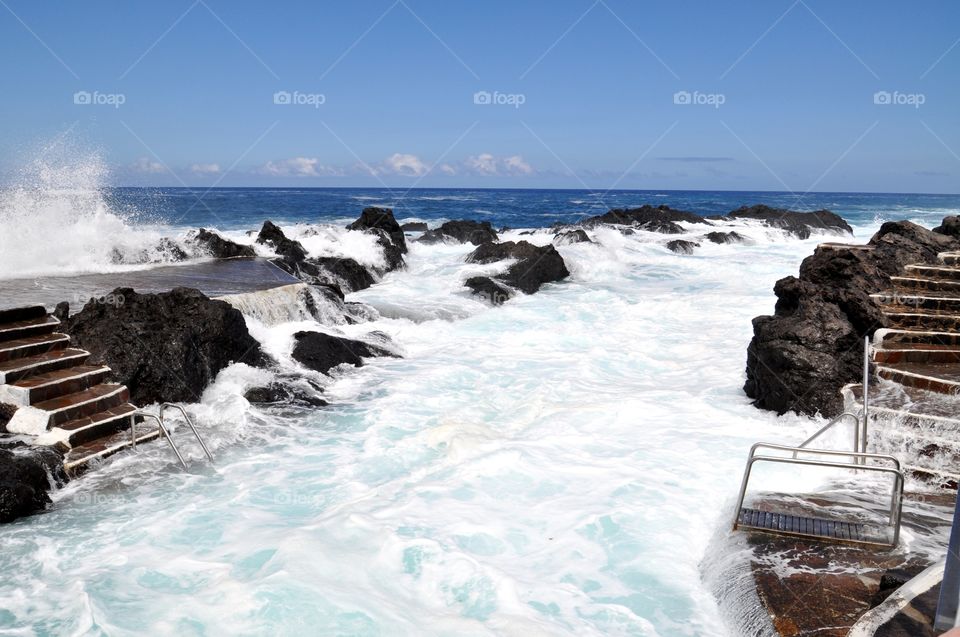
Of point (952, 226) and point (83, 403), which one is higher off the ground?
point (952, 226)

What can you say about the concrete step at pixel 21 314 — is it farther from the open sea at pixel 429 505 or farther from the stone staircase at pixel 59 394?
the open sea at pixel 429 505

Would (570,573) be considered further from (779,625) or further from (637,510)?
(779,625)

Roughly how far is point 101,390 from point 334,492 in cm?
306

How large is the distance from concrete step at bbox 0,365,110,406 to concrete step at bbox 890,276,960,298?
11166mm

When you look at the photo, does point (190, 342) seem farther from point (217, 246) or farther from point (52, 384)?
point (217, 246)

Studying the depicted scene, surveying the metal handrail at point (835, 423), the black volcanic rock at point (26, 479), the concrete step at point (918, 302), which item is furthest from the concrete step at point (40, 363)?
the concrete step at point (918, 302)

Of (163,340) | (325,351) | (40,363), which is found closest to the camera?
(40,363)

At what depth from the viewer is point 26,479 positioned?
620 cm

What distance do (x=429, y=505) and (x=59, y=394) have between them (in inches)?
164

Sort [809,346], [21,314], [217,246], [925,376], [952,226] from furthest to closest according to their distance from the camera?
1. [217,246]
2. [952,226]
3. [809,346]
4. [21,314]
5. [925,376]

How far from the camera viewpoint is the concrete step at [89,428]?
6850 mm

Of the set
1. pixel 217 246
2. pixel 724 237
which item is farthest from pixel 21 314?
pixel 724 237

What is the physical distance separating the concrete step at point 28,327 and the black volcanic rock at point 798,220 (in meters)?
37.4

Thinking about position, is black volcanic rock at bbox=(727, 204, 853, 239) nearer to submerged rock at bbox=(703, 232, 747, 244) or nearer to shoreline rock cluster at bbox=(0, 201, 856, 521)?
submerged rock at bbox=(703, 232, 747, 244)
